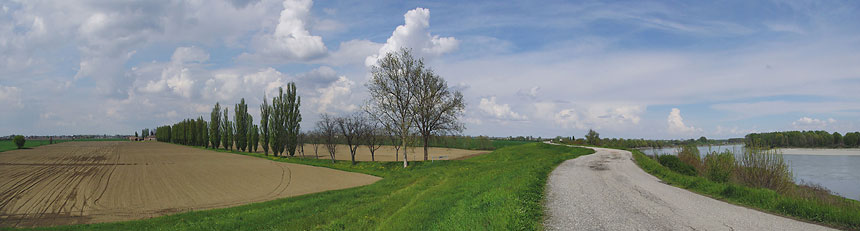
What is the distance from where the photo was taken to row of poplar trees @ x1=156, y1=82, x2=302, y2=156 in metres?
69.2

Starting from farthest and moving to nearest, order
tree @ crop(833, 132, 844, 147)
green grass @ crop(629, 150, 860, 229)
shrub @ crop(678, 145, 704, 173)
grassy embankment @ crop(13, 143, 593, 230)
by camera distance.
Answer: tree @ crop(833, 132, 844, 147) < shrub @ crop(678, 145, 704, 173) < grassy embankment @ crop(13, 143, 593, 230) < green grass @ crop(629, 150, 860, 229)

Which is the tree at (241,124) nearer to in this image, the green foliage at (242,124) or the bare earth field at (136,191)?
the green foliage at (242,124)

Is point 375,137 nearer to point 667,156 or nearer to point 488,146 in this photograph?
point 667,156

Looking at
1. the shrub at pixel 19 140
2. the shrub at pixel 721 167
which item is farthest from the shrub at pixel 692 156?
the shrub at pixel 19 140

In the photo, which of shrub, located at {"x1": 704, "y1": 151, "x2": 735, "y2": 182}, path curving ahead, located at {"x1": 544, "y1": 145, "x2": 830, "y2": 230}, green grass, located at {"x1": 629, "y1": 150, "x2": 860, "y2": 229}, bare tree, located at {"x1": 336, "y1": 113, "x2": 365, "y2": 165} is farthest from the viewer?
bare tree, located at {"x1": 336, "y1": 113, "x2": 365, "y2": 165}

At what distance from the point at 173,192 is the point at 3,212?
843cm

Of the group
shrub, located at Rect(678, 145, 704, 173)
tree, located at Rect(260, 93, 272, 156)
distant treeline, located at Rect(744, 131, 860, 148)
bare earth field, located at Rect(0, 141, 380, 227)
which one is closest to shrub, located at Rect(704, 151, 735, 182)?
shrub, located at Rect(678, 145, 704, 173)

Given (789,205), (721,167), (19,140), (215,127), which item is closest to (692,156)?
(721,167)

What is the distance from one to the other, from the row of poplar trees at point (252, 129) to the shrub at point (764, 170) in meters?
62.7

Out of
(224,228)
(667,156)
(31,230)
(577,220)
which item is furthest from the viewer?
(667,156)

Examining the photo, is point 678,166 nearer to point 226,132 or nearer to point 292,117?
point 292,117

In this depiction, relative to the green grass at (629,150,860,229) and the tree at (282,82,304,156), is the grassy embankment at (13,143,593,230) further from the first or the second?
the tree at (282,82,304,156)

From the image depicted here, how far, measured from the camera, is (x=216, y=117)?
107 meters

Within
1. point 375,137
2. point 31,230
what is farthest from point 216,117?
point 31,230
